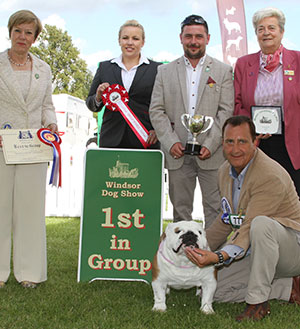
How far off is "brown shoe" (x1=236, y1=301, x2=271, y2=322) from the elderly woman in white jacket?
1.54 metres

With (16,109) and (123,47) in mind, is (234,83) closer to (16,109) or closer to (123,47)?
(123,47)

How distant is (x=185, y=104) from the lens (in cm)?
354

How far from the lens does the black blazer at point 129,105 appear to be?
12.5 feet

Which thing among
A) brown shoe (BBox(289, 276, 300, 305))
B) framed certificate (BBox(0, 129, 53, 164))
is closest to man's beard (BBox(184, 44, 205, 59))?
framed certificate (BBox(0, 129, 53, 164))

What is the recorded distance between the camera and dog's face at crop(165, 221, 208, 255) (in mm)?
2656

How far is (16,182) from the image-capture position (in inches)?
132

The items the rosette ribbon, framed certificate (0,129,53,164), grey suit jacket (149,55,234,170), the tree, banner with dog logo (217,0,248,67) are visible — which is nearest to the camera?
framed certificate (0,129,53,164)

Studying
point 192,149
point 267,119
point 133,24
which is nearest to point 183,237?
point 192,149

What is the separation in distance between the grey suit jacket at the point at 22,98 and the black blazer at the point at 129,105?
0.56 metres

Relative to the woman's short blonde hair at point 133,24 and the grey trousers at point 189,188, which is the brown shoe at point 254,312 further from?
the woman's short blonde hair at point 133,24

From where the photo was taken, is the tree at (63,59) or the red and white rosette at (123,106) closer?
the red and white rosette at (123,106)

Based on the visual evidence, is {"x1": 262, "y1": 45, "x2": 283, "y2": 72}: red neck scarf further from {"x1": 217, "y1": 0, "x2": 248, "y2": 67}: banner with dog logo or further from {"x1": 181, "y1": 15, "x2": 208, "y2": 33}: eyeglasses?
{"x1": 217, "y1": 0, "x2": 248, "y2": 67}: banner with dog logo

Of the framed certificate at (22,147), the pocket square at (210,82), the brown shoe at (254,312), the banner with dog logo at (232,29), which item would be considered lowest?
the brown shoe at (254,312)

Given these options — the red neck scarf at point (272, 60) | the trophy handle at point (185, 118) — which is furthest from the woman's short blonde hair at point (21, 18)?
the red neck scarf at point (272, 60)
